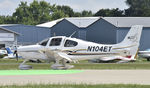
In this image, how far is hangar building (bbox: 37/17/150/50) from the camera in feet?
237

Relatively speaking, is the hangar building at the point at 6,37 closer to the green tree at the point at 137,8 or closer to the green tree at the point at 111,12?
the green tree at the point at 137,8

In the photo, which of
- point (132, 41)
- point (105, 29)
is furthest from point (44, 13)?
point (132, 41)

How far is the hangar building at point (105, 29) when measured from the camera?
72.2 metres

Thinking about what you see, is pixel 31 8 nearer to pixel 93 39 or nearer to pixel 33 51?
pixel 93 39

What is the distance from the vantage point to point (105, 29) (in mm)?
73938

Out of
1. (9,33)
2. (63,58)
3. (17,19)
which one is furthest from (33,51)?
(17,19)

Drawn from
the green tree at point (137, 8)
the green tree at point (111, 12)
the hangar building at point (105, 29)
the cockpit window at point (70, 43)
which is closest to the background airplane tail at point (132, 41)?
the cockpit window at point (70, 43)

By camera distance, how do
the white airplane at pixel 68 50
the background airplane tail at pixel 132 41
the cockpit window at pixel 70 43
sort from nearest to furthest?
the white airplane at pixel 68 50 → the cockpit window at pixel 70 43 → the background airplane tail at pixel 132 41

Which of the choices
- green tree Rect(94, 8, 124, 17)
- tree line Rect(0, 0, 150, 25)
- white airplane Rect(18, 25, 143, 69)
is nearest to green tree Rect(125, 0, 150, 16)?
tree line Rect(0, 0, 150, 25)

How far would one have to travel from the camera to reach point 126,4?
16662cm

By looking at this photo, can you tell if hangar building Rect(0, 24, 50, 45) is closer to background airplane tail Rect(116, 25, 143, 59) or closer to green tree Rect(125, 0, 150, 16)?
background airplane tail Rect(116, 25, 143, 59)

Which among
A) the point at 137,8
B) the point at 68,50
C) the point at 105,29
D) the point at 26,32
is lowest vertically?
the point at 68,50

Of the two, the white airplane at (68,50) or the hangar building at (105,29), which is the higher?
the hangar building at (105,29)

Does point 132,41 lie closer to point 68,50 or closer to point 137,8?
point 68,50
